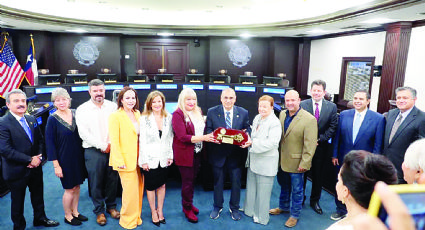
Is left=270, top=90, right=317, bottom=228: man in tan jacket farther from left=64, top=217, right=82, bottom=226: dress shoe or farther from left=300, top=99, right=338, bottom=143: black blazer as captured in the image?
left=64, top=217, right=82, bottom=226: dress shoe

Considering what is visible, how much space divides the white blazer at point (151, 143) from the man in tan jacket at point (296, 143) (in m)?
1.39

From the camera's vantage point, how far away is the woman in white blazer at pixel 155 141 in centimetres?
302

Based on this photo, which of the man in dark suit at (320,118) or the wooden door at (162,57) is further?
the wooden door at (162,57)

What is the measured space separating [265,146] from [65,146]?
2172mm

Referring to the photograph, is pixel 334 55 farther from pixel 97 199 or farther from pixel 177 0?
pixel 97 199

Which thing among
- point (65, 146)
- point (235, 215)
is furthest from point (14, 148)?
point (235, 215)

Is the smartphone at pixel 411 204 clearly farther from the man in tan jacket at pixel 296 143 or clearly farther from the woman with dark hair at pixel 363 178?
the man in tan jacket at pixel 296 143

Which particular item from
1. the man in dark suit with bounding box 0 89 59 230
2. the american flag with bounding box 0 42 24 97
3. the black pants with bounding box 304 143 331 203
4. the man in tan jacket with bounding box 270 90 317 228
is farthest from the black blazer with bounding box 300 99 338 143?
the american flag with bounding box 0 42 24 97

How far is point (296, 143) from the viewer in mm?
3143

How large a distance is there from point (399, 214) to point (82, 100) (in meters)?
9.57

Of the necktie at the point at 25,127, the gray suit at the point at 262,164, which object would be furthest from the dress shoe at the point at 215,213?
the necktie at the point at 25,127

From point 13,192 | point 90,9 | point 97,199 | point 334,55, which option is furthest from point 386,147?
point 90,9

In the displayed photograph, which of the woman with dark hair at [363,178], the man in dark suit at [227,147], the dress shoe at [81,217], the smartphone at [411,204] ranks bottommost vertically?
the dress shoe at [81,217]

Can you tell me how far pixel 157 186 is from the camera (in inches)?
126
